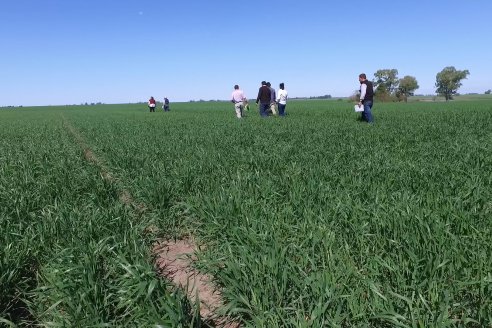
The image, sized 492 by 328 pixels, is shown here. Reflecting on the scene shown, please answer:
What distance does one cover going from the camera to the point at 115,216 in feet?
13.6

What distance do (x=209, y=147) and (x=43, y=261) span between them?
566 centimetres

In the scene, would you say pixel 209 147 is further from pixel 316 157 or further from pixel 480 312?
pixel 480 312

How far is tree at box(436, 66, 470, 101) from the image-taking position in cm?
11688

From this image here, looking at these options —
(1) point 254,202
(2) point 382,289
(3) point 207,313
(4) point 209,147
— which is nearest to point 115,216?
(1) point 254,202

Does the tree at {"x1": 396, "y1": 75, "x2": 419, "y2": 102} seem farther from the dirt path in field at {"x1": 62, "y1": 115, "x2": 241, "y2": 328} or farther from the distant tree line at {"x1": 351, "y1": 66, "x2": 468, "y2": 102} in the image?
the dirt path in field at {"x1": 62, "y1": 115, "x2": 241, "y2": 328}

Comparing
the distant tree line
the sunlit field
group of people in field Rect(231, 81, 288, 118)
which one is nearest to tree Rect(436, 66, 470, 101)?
the distant tree line

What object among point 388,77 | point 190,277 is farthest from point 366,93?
point 388,77

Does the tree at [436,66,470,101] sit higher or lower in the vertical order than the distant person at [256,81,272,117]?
higher

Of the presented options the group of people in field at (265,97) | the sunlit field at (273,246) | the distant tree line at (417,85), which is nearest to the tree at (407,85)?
the distant tree line at (417,85)

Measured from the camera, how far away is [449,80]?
118312 millimetres

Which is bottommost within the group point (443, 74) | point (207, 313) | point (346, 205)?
point (207, 313)

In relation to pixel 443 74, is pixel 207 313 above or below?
below

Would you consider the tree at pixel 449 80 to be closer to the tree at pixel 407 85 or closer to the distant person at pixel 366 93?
the tree at pixel 407 85

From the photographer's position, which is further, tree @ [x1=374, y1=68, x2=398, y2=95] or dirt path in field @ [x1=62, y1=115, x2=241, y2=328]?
tree @ [x1=374, y1=68, x2=398, y2=95]
